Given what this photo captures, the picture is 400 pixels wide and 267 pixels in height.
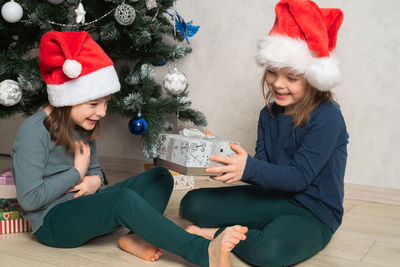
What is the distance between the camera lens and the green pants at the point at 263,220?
1018mm

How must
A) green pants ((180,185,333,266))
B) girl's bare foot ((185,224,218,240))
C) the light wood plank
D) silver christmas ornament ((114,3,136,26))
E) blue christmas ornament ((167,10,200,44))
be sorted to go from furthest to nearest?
blue christmas ornament ((167,10,200,44)), silver christmas ornament ((114,3,136,26)), girl's bare foot ((185,224,218,240)), the light wood plank, green pants ((180,185,333,266))

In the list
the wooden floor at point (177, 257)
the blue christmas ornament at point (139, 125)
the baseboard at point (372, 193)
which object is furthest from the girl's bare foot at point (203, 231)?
the baseboard at point (372, 193)

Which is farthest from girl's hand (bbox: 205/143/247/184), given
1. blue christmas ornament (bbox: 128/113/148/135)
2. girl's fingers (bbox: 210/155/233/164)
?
blue christmas ornament (bbox: 128/113/148/135)

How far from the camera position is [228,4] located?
6.57 feet

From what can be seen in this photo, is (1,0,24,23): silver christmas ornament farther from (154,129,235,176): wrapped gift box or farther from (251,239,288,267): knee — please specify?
(251,239,288,267): knee

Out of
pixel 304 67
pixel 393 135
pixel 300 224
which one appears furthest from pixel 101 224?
pixel 393 135

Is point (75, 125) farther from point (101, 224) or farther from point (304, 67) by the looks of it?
point (304, 67)

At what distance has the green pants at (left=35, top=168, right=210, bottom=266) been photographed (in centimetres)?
96

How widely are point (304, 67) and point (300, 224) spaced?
43 cm

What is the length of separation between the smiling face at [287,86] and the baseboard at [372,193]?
2.68ft

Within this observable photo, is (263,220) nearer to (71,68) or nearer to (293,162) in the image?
(293,162)

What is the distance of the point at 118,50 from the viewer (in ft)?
6.29

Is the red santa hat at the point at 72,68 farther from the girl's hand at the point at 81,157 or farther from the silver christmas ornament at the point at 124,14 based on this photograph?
the silver christmas ornament at the point at 124,14

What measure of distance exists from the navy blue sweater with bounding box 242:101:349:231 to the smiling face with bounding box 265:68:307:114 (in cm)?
7
